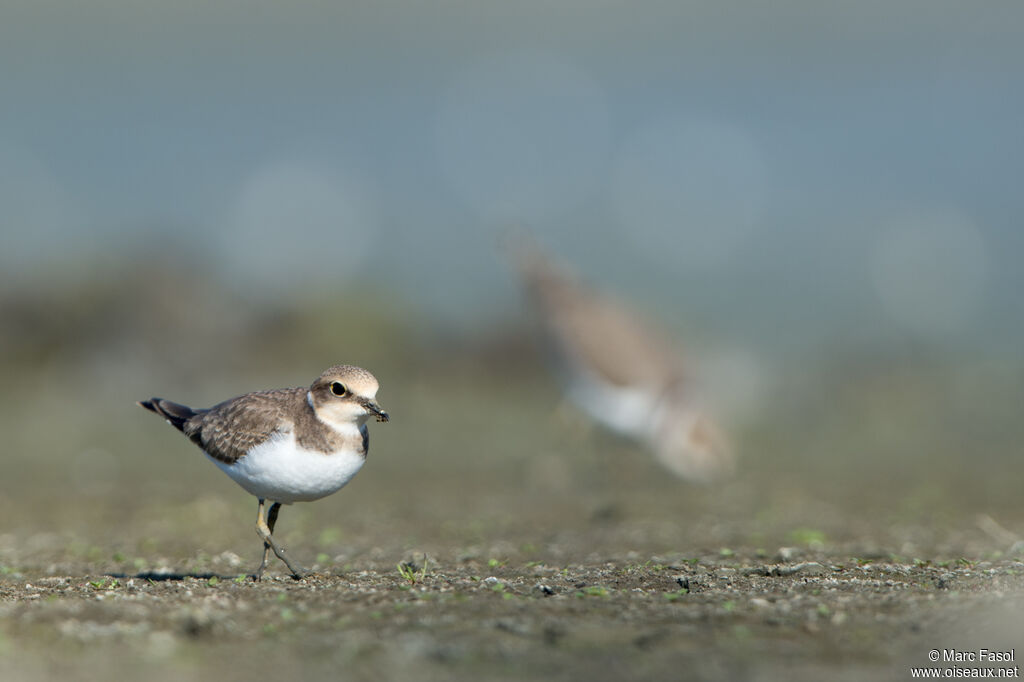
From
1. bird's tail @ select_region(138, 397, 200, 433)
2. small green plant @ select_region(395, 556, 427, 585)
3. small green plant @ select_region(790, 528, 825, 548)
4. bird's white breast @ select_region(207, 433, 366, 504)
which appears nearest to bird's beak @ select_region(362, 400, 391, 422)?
bird's white breast @ select_region(207, 433, 366, 504)

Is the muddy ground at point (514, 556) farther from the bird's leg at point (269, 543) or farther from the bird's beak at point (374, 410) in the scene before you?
the bird's beak at point (374, 410)

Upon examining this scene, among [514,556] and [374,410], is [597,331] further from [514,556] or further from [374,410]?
[374,410]

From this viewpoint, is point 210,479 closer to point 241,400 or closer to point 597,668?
point 241,400

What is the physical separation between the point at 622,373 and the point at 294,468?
763 centimetres

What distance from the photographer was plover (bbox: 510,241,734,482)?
14352mm

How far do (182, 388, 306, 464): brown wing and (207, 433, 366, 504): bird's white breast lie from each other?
0.09 meters

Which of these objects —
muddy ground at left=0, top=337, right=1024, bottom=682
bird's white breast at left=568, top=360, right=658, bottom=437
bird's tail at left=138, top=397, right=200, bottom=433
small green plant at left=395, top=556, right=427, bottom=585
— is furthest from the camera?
bird's white breast at left=568, top=360, right=658, bottom=437

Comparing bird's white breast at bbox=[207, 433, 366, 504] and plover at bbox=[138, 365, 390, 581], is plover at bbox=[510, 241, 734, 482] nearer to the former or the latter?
plover at bbox=[138, 365, 390, 581]

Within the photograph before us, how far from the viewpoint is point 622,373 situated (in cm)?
1430

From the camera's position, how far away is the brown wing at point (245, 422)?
737 cm

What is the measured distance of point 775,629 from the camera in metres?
6.04

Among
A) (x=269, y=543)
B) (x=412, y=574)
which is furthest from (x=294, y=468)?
(x=412, y=574)

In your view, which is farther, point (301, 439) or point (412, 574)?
point (412, 574)

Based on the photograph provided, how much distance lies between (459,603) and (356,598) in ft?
1.98
